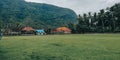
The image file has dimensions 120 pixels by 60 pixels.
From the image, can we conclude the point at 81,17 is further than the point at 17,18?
No

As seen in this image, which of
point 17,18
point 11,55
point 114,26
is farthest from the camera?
point 17,18

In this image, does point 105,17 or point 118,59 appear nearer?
point 118,59

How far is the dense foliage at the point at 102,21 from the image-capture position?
87.6 metres

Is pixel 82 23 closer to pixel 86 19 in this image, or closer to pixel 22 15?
pixel 86 19

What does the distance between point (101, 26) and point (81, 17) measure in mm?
9419

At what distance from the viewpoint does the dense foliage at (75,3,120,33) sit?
87625 millimetres

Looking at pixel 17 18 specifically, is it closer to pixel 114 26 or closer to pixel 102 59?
pixel 114 26

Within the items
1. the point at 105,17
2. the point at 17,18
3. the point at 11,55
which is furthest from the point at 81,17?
the point at 11,55

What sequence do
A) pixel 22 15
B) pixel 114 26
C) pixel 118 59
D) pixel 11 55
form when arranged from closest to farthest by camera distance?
pixel 118 59, pixel 11 55, pixel 114 26, pixel 22 15

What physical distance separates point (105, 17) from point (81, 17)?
362 inches

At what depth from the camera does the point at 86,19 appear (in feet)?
315

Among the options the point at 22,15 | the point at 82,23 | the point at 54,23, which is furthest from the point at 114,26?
the point at 22,15

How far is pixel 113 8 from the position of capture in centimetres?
9381

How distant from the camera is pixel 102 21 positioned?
92000 millimetres
